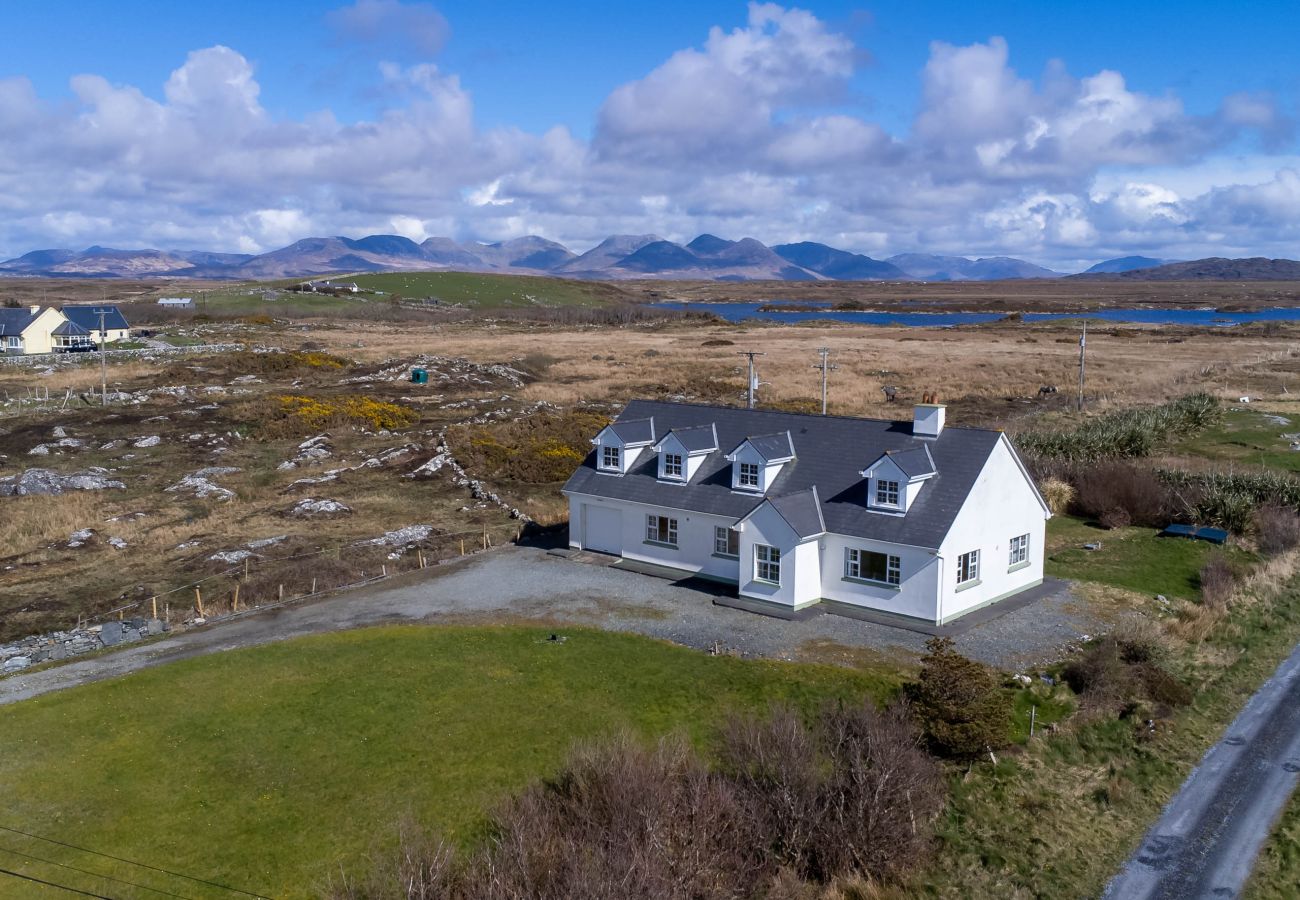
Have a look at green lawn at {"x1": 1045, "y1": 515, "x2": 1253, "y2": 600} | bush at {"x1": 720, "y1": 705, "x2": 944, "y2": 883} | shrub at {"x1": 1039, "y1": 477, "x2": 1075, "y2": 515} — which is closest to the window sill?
green lawn at {"x1": 1045, "y1": 515, "x2": 1253, "y2": 600}

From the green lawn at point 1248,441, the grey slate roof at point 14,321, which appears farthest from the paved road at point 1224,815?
the grey slate roof at point 14,321

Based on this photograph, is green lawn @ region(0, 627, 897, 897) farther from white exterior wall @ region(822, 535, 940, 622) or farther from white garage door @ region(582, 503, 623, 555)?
white garage door @ region(582, 503, 623, 555)

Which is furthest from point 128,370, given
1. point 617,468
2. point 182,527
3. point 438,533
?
point 617,468

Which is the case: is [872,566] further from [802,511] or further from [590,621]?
[590,621]

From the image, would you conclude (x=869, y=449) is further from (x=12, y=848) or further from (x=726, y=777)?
(x=12, y=848)

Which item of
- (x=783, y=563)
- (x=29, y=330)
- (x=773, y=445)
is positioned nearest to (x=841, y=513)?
(x=783, y=563)
